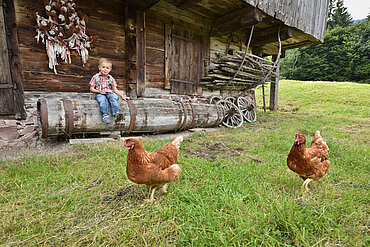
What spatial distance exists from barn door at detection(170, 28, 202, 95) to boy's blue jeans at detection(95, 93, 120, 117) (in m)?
2.70

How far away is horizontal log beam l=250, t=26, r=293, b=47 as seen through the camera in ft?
21.6

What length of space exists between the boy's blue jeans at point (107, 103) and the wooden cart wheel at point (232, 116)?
3953 millimetres

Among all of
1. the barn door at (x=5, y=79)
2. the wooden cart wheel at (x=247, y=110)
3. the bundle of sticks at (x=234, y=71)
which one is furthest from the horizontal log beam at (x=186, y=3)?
the barn door at (x=5, y=79)

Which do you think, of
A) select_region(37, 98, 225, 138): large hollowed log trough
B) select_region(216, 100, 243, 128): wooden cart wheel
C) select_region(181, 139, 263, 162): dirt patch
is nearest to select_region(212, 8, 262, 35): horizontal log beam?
select_region(216, 100, 243, 128): wooden cart wheel

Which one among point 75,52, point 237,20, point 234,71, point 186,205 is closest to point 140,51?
point 75,52

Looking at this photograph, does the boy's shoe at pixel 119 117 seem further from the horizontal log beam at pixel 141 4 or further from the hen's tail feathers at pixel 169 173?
the horizontal log beam at pixel 141 4

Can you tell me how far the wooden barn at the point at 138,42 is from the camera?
383 cm

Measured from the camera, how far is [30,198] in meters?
1.84

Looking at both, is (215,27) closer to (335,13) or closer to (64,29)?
(64,29)

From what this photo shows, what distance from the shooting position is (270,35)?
7.24m

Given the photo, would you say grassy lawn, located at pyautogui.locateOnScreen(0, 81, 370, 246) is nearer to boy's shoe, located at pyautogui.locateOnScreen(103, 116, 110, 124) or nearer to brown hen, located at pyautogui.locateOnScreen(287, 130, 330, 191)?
brown hen, located at pyautogui.locateOnScreen(287, 130, 330, 191)

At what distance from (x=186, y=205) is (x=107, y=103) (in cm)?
305

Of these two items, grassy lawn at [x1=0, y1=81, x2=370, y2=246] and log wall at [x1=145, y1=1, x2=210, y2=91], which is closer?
grassy lawn at [x1=0, y1=81, x2=370, y2=246]

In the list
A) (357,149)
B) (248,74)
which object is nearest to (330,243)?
(357,149)
